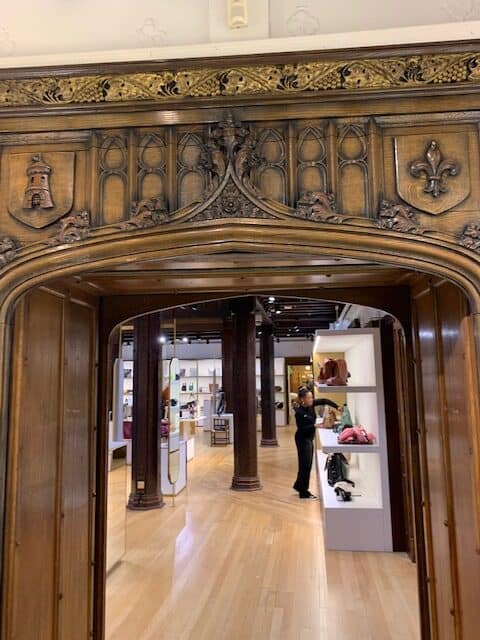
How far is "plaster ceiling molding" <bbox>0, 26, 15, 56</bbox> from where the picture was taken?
184cm

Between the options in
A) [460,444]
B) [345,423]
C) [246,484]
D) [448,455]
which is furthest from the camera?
[246,484]

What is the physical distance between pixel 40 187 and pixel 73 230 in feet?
0.70

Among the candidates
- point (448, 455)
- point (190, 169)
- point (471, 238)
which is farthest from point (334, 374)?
point (190, 169)

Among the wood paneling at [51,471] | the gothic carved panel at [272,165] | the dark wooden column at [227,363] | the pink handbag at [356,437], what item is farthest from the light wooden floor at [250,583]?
the dark wooden column at [227,363]

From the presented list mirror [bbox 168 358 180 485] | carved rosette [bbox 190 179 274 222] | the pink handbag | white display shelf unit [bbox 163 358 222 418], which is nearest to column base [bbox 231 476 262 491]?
mirror [bbox 168 358 180 485]

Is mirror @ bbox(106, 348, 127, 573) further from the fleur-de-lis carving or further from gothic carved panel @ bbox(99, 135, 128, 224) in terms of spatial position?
the fleur-de-lis carving

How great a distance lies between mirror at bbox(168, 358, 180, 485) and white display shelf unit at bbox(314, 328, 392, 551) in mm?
2599

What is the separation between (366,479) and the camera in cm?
570

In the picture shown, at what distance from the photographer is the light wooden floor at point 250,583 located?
353cm

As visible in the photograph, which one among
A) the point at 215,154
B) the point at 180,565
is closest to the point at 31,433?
the point at 215,154

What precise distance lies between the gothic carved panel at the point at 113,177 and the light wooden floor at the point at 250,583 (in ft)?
10.2

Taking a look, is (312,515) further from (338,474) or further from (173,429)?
(173,429)

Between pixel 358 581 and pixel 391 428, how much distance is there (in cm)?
159

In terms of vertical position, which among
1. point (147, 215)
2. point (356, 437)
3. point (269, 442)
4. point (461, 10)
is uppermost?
point (461, 10)
